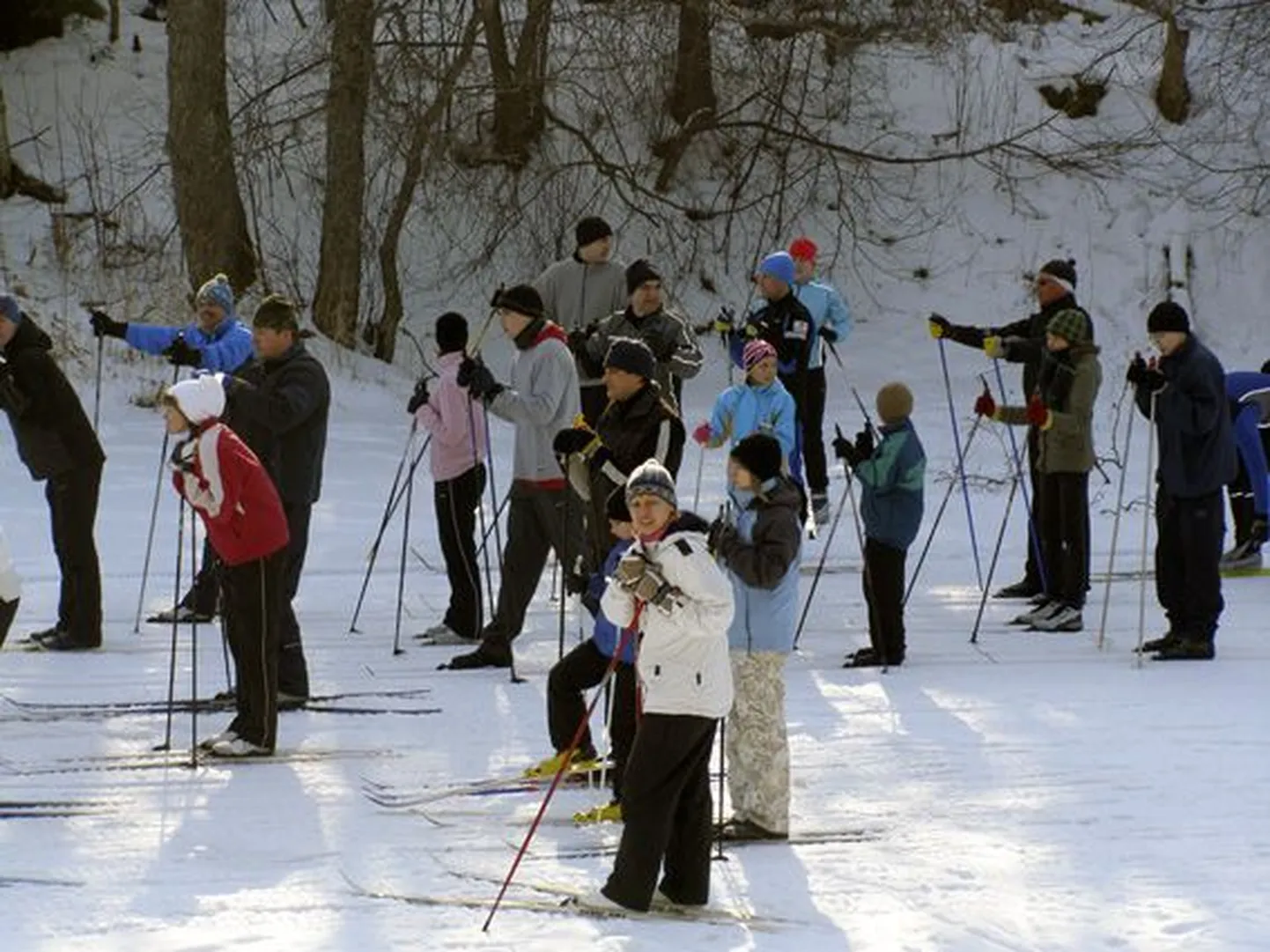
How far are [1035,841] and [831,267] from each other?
13.0m

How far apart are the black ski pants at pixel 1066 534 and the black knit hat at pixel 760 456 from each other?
3975 millimetres

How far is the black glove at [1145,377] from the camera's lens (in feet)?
34.0

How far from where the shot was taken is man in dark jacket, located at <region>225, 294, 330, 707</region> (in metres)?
9.32

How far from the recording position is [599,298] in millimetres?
11750

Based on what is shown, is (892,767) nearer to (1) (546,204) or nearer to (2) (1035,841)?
(2) (1035,841)

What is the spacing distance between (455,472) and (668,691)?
4.36m

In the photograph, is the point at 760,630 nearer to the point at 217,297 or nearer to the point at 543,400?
the point at 543,400

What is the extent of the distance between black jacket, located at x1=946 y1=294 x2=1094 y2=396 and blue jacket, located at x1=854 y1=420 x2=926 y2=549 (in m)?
1.40

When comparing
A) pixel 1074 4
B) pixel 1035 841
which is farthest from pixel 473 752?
pixel 1074 4

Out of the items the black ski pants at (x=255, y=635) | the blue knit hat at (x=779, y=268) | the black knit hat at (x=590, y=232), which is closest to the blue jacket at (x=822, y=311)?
the blue knit hat at (x=779, y=268)

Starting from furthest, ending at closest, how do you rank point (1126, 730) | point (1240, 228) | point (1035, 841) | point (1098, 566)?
point (1240, 228) → point (1098, 566) → point (1126, 730) → point (1035, 841)

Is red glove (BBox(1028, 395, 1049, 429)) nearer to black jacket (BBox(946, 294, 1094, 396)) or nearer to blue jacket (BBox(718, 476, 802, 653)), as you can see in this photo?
black jacket (BBox(946, 294, 1094, 396))

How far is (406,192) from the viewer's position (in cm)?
1780

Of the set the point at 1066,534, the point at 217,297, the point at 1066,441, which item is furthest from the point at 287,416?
the point at 1066,534
